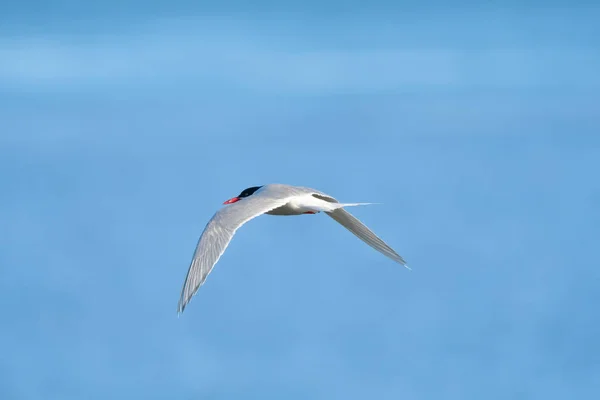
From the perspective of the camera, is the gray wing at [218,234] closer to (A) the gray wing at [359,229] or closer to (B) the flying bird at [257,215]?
(B) the flying bird at [257,215]

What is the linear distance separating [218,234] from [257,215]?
36cm

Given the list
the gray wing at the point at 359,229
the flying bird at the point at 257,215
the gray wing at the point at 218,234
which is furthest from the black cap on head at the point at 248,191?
the gray wing at the point at 218,234

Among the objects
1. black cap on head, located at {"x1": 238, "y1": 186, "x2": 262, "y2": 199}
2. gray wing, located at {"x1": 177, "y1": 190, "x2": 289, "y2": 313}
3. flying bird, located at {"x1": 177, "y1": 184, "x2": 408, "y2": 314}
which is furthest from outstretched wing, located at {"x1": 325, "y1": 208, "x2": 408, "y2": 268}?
gray wing, located at {"x1": 177, "y1": 190, "x2": 289, "y2": 313}

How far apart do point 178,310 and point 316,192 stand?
6.85ft

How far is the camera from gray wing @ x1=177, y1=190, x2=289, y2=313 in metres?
5.15

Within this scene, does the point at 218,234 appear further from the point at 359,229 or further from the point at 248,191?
the point at 359,229

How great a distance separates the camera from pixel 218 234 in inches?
217

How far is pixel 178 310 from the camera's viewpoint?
485 cm

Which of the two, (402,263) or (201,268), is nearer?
(201,268)

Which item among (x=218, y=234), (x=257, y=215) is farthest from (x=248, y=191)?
(x=218, y=234)

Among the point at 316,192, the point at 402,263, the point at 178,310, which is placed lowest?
the point at 178,310

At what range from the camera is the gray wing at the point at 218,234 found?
515 cm

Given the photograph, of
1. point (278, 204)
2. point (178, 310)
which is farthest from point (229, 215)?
point (178, 310)

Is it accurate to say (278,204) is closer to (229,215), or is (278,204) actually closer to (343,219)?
(229,215)
